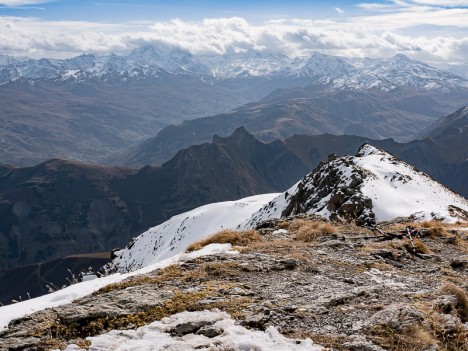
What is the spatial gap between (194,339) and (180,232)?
91.2 m

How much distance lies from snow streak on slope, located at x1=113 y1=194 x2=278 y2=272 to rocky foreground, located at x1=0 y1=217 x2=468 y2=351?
7050 cm

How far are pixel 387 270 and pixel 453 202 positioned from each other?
133 ft

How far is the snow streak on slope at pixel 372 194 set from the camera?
4300 centimetres

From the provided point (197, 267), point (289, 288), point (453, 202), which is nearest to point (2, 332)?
point (197, 267)

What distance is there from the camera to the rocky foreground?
9500 mm

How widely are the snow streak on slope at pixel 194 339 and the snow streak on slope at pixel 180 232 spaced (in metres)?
74.7

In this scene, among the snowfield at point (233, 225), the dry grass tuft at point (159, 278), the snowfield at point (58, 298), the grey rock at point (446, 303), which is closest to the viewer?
the snowfield at point (233, 225)

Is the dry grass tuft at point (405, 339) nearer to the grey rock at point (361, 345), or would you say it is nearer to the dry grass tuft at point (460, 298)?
the grey rock at point (361, 345)

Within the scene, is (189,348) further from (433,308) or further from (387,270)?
(387,270)

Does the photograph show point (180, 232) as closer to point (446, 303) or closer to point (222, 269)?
point (222, 269)

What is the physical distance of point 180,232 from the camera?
99312 mm

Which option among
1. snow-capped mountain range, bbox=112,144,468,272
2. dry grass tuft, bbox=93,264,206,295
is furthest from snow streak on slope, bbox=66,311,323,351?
snow-capped mountain range, bbox=112,144,468,272

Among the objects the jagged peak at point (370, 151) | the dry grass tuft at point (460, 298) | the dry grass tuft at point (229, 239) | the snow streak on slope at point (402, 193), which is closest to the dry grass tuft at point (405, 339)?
the dry grass tuft at point (460, 298)

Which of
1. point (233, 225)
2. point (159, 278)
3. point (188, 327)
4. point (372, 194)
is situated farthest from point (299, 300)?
point (233, 225)
